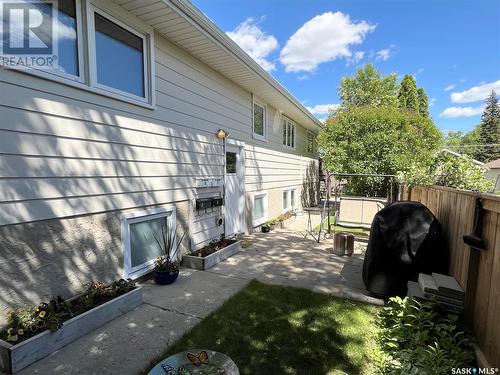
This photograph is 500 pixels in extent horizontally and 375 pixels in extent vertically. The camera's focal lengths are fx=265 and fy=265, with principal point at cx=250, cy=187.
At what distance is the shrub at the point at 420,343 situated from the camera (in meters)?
2.12

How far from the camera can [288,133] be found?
442 inches

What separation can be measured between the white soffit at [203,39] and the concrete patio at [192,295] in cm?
399

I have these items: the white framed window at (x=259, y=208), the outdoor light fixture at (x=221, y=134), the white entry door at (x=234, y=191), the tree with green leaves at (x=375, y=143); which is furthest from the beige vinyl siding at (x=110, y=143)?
the tree with green leaves at (x=375, y=143)

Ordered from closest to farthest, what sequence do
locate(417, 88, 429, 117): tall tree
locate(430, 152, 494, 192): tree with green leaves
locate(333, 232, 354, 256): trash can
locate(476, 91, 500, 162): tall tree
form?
locate(430, 152, 494, 192): tree with green leaves < locate(333, 232, 354, 256): trash can < locate(417, 88, 429, 117): tall tree < locate(476, 91, 500, 162): tall tree

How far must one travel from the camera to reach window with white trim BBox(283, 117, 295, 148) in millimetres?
10712

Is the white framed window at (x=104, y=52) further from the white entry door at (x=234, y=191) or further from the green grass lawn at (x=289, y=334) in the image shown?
the green grass lawn at (x=289, y=334)

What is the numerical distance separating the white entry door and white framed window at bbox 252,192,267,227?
87 centimetres

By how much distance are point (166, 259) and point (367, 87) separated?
2348 cm

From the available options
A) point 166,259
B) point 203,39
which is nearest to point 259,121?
point 203,39

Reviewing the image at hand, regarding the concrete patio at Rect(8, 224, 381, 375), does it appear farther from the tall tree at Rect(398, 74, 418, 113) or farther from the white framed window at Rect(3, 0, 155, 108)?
the tall tree at Rect(398, 74, 418, 113)

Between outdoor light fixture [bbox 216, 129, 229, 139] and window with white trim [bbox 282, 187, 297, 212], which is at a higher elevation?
outdoor light fixture [bbox 216, 129, 229, 139]

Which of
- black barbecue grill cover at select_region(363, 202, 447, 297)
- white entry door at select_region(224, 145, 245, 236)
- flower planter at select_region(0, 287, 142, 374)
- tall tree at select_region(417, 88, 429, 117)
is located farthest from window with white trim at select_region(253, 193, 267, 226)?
tall tree at select_region(417, 88, 429, 117)

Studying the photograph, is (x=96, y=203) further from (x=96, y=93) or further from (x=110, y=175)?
(x=96, y=93)

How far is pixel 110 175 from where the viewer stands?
11.7ft
